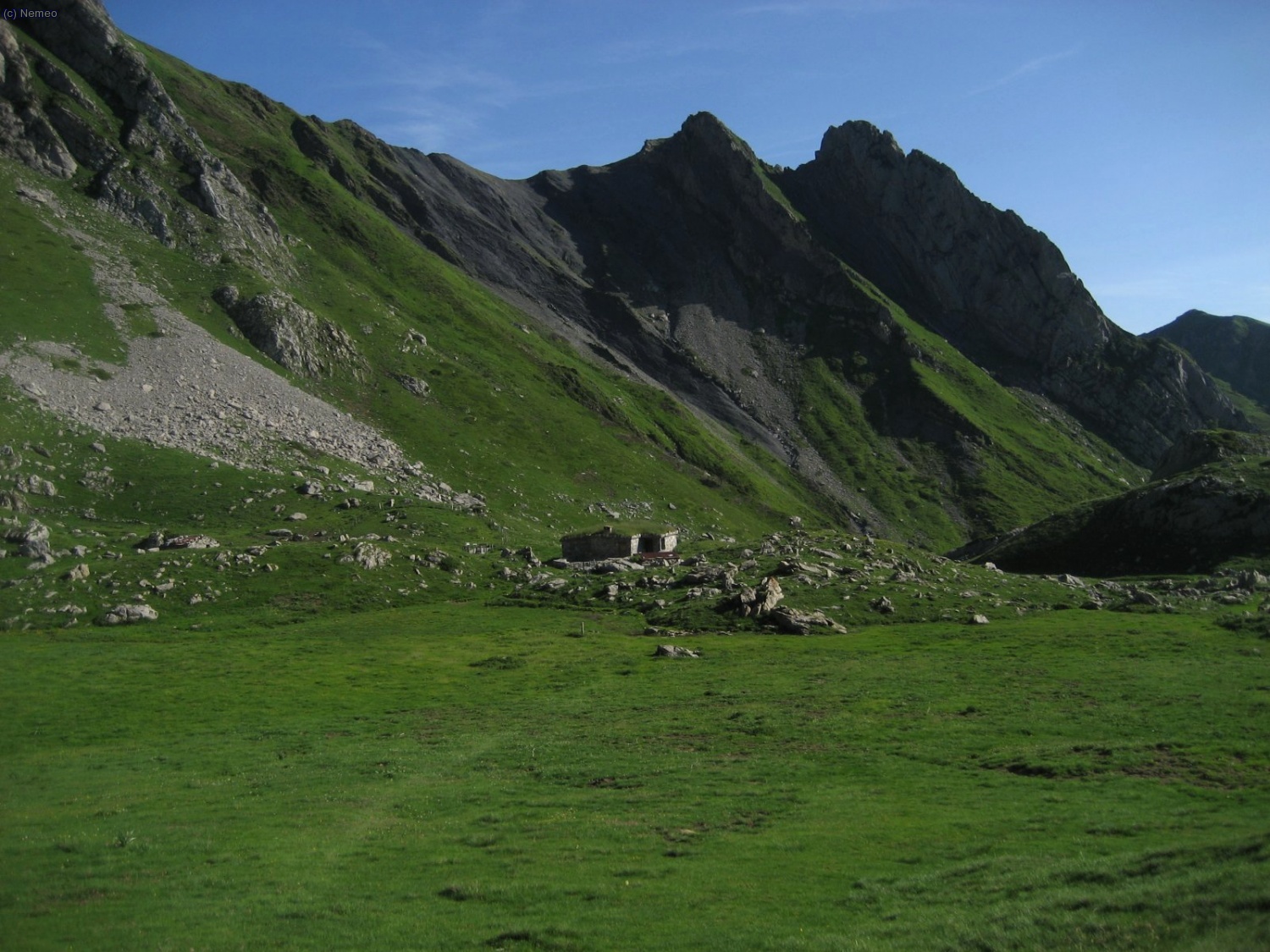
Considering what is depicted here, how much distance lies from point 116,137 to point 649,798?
607ft

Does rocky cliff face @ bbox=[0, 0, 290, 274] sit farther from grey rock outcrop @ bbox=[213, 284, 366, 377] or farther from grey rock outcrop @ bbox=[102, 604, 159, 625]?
grey rock outcrop @ bbox=[102, 604, 159, 625]

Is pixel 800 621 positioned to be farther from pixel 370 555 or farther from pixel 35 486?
pixel 35 486

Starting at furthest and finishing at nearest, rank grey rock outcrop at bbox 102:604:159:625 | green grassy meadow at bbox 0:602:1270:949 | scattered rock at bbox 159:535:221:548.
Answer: scattered rock at bbox 159:535:221:548 < grey rock outcrop at bbox 102:604:159:625 < green grassy meadow at bbox 0:602:1270:949

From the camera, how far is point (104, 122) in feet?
553

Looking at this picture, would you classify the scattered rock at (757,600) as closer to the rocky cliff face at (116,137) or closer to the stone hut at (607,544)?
the stone hut at (607,544)

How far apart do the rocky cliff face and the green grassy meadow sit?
124m

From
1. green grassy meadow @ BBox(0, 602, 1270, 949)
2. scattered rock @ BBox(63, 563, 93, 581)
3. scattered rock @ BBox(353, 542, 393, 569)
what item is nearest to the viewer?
green grassy meadow @ BBox(0, 602, 1270, 949)

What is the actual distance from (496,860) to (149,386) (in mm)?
118454

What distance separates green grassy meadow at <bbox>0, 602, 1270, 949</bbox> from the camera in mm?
22391

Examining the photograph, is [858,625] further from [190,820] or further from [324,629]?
[190,820]

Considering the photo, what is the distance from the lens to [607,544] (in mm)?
110125

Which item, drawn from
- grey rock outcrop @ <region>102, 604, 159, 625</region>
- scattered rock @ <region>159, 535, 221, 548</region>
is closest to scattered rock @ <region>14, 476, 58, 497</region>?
scattered rock @ <region>159, 535, 221, 548</region>

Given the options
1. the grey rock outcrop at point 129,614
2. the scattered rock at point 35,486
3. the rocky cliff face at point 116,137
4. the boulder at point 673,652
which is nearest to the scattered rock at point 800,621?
the boulder at point 673,652

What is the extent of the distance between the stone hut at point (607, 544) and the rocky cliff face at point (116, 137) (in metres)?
99.9
